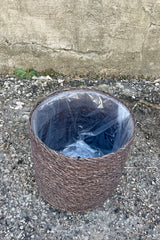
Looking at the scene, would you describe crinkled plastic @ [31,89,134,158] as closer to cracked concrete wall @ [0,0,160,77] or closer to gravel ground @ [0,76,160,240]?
gravel ground @ [0,76,160,240]

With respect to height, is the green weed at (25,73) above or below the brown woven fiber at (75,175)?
below

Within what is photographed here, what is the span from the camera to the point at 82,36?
2.04 meters

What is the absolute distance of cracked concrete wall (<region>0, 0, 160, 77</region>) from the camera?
192 centimetres

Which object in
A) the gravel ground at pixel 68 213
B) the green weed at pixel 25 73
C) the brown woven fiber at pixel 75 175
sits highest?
the brown woven fiber at pixel 75 175

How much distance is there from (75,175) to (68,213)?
0.38 metres

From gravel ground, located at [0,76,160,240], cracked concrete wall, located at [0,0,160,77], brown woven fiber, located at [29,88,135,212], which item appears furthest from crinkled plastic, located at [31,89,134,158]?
cracked concrete wall, located at [0,0,160,77]

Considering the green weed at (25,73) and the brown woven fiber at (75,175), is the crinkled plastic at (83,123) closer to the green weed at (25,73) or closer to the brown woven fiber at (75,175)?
the brown woven fiber at (75,175)

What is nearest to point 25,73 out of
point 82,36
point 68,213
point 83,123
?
point 82,36

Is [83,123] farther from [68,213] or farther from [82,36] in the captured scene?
[82,36]

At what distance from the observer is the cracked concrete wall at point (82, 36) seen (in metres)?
1.92

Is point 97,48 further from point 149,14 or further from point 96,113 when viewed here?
point 96,113

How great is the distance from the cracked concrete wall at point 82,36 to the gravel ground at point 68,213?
1.01 feet

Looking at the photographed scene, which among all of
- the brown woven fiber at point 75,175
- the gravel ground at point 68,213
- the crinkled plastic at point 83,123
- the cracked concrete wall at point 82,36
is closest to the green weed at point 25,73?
the cracked concrete wall at point 82,36

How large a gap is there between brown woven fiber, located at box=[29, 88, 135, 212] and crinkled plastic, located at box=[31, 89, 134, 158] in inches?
2.5
